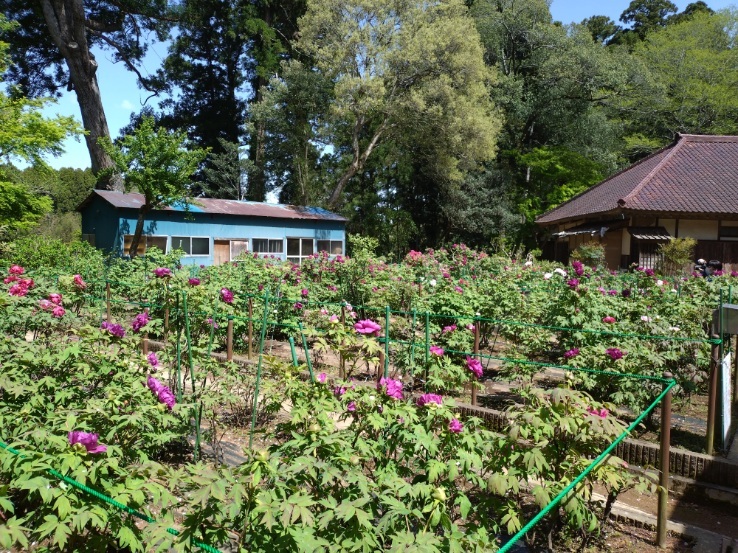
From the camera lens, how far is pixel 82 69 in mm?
20578

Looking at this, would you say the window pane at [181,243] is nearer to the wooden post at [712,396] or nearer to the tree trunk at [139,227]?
the tree trunk at [139,227]

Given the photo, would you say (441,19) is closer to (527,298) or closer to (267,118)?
(267,118)

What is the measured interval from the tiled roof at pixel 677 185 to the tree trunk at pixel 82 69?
17.2 m

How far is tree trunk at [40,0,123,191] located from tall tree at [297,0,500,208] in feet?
28.8

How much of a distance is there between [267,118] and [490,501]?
26.2 metres

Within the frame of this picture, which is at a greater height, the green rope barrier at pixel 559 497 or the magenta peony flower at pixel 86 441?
the magenta peony flower at pixel 86 441

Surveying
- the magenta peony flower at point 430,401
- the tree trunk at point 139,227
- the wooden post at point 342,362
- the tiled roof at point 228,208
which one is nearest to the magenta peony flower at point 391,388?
the magenta peony flower at point 430,401

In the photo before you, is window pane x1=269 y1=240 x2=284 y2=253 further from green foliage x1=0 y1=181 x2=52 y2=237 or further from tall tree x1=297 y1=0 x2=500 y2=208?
green foliage x1=0 y1=181 x2=52 y2=237

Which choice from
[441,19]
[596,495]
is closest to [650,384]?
[596,495]

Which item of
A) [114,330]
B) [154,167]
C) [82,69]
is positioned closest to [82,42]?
[82,69]

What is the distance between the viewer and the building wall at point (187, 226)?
17.7m

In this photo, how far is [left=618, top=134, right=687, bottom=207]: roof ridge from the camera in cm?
1609

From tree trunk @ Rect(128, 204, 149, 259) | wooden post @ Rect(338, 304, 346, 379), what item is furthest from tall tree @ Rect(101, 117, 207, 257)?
wooden post @ Rect(338, 304, 346, 379)

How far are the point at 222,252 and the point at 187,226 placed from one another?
5.43ft
